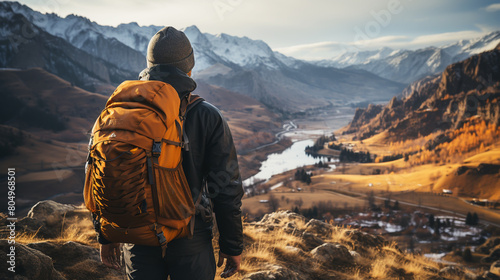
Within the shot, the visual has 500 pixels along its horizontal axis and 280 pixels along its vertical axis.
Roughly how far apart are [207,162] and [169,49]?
107 cm

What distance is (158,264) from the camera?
104 inches

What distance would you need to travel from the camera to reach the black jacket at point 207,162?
265 cm

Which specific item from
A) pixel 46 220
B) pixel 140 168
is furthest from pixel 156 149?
pixel 46 220

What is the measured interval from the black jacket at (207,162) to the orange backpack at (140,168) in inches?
6.5

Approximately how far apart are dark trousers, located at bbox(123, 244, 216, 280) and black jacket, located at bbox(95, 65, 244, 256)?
0.08m

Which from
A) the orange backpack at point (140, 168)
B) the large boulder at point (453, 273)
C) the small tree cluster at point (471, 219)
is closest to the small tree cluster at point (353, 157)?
the small tree cluster at point (471, 219)

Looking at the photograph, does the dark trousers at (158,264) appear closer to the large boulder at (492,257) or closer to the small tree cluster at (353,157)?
the large boulder at (492,257)

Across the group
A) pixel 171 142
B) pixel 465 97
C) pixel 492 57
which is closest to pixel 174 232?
pixel 171 142

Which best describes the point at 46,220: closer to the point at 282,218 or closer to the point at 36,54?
the point at 282,218

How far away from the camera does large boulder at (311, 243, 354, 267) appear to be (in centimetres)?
727

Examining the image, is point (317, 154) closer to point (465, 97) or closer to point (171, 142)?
point (465, 97)

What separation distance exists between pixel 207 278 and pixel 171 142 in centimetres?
128

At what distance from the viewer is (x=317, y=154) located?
14975cm

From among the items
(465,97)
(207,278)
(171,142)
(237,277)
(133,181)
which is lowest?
(237,277)
